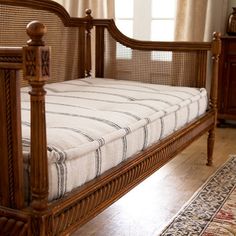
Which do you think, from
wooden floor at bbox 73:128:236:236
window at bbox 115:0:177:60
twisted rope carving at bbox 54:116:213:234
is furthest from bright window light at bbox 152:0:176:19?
twisted rope carving at bbox 54:116:213:234

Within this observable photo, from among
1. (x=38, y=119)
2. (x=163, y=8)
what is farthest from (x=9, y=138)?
(x=163, y=8)

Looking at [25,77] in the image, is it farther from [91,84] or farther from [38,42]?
[91,84]

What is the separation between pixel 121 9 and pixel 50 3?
1.41 metres

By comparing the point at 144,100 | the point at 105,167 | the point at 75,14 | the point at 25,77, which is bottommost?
the point at 105,167

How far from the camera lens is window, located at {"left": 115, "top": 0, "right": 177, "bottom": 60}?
11.6 feet

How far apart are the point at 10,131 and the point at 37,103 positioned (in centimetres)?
13

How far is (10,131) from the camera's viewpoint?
3.26 feet

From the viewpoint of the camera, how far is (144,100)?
186 centimetres

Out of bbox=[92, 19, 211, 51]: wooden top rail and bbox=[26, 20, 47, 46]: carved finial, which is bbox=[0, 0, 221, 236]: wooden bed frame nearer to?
bbox=[26, 20, 47, 46]: carved finial

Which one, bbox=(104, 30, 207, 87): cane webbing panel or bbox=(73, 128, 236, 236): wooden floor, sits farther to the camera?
bbox=(104, 30, 207, 87): cane webbing panel

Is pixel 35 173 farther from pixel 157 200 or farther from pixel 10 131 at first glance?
pixel 157 200

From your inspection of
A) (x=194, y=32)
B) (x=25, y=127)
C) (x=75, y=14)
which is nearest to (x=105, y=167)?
(x=25, y=127)

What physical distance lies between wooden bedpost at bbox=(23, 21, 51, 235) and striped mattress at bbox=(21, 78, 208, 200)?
7 centimetres

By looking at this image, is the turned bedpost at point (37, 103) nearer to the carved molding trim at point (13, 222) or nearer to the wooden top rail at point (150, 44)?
the carved molding trim at point (13, 222)
